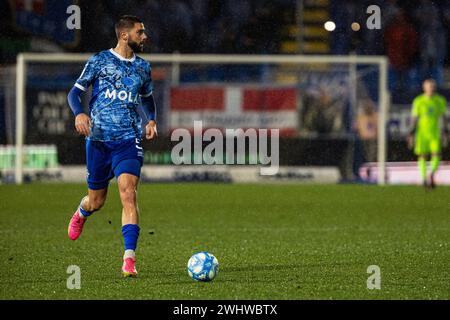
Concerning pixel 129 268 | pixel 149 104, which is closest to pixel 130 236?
pixel 129 268

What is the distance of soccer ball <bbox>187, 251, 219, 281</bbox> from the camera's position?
22.3ft

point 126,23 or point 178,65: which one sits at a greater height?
point 178,65

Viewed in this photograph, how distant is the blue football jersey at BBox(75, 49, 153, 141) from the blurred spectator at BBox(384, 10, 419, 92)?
17.0 metres

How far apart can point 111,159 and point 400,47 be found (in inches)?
703

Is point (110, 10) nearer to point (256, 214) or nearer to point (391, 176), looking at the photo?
point (391, 176)

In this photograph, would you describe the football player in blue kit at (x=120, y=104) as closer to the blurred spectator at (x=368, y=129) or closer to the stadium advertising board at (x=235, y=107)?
the stadium advertising board at (x=235, y=107)

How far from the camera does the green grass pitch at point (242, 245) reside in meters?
6.54

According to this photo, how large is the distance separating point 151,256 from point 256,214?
15.5 ft

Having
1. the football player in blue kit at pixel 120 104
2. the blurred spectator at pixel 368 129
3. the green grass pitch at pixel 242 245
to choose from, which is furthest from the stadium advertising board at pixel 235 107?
the football player in blue kit at pixel 120 104

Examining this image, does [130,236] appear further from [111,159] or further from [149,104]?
[149,104]

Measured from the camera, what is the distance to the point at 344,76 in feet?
66.4

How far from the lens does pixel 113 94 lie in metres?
7.41

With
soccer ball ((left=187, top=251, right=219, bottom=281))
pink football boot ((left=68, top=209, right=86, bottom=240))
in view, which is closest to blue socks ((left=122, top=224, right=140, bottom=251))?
soccer ball ((left=187, top=251, right=219, bottom=281))
